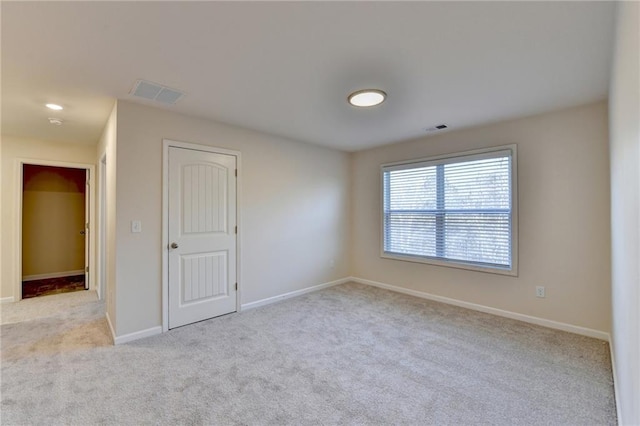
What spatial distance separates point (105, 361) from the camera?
251 cm

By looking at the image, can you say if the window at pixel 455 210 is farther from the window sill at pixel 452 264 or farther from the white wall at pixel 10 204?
the white wall at pixel 10 204

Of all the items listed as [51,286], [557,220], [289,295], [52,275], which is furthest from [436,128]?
[52,275]

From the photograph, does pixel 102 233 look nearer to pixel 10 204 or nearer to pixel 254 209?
pixel 10 204

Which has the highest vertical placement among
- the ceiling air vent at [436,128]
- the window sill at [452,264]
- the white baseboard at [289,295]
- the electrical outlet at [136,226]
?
the ceiling air vent at [436,128]

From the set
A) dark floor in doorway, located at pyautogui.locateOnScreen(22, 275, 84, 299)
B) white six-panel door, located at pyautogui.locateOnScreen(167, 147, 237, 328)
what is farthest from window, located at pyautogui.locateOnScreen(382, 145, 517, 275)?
dark floor in doorway, located at pyautogui.locateOnScreen(22, 275, 84, 299)

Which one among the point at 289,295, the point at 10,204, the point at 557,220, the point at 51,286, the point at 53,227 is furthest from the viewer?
the point at 53,227

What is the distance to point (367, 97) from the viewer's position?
8.96 feet

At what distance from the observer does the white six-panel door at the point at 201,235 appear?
10.7ft

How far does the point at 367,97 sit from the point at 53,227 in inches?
261

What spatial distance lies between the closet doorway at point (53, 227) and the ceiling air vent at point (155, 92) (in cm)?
377

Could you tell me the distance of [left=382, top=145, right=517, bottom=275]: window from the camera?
3.55 m

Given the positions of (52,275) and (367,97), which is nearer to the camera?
(367,97)

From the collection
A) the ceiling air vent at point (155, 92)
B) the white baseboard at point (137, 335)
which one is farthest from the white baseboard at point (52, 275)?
the ceiling air vent at point (155, 92)

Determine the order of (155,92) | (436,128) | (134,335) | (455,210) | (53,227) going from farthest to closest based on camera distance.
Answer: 1. (53,227)
2. (455,210)
3. (436,128)
4. (134,335)
5. (155,92)
